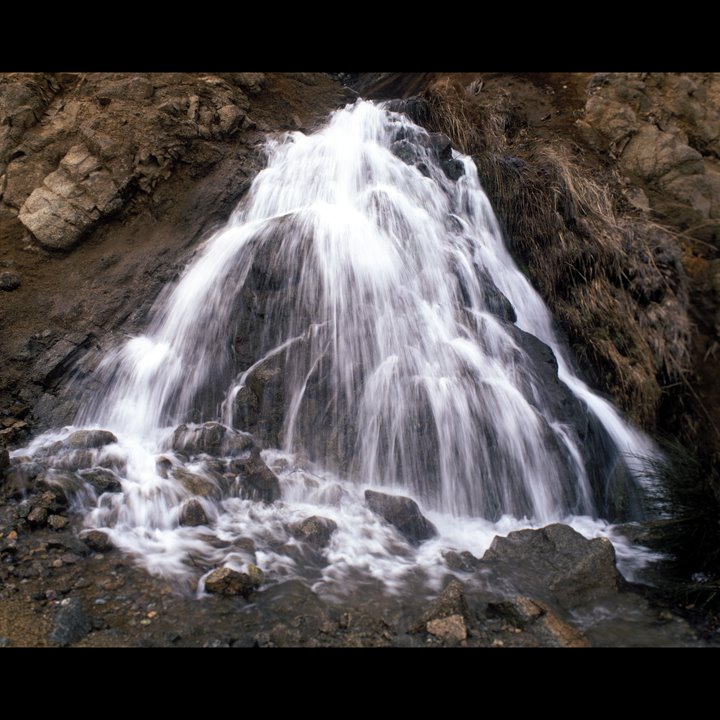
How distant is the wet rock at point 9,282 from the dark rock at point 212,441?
148 inches

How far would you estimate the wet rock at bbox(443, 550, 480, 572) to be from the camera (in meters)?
5.05

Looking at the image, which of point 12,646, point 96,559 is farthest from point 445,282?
point 12,646

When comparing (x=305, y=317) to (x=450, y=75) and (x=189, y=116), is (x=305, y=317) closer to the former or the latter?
(x=189, y=116)

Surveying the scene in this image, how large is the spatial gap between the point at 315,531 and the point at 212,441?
177cm

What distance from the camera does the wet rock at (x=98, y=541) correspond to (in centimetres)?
490

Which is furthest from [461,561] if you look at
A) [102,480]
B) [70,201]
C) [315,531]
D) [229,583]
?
[70,201]

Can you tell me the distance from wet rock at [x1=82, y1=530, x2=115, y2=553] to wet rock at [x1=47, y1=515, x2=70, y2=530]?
276 mm

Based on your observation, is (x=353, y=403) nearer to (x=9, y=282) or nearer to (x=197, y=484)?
(x=197, y=484)

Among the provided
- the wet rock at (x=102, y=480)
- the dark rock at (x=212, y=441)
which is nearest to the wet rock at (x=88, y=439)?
the wet rock at (x=102, y=480)

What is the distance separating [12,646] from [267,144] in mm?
9007

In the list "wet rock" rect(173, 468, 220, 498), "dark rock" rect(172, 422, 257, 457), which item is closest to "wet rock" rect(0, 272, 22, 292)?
"dark rock" rect(172, 422, 257, 457)

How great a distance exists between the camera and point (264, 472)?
592 cm

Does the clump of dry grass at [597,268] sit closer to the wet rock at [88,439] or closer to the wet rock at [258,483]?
the wet rock at [258,483]

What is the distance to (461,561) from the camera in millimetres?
5113
